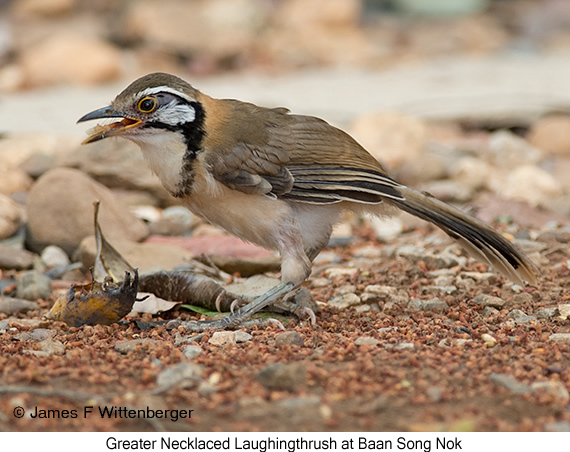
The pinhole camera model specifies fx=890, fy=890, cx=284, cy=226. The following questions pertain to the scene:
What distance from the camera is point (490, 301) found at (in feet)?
16.5

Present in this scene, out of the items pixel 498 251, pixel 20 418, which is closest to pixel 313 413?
pixel 20 418

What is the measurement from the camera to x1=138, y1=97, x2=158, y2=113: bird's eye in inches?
188

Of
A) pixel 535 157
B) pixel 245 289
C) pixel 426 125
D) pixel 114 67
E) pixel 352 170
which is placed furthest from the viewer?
pixel 114 67

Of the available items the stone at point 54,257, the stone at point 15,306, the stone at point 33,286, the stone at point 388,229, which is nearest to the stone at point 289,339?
the stone at point 15,306

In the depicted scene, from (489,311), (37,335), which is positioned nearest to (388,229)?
(489,311)

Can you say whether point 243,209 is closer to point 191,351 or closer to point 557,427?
point 191,351

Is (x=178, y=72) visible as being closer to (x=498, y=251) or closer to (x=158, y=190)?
(x=158, y=190)

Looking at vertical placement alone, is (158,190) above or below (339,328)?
above

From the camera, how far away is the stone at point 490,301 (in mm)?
4992

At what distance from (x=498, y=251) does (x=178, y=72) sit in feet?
32.1

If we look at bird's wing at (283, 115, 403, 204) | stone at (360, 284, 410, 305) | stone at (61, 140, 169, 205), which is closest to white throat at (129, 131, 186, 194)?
bird's wing at (283, 115, 403, 204)

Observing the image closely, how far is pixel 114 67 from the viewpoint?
13.1 metres

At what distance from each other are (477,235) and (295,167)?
1081mm

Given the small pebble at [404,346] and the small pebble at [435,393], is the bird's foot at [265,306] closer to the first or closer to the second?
the small pebble at [404,346]
